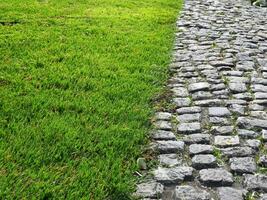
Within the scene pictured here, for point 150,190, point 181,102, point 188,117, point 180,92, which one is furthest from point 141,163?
point 180,92

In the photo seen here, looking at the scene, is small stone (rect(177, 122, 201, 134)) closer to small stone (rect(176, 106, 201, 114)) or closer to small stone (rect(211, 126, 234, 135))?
small stone (rect(211, 126, 234, 135))

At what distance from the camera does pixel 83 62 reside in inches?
254

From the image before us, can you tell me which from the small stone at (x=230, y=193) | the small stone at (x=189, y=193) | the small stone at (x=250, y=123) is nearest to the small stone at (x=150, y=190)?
the small stone at (x=189, y=193)

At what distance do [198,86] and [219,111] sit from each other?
0.88 meters

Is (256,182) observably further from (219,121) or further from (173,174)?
(219,121)

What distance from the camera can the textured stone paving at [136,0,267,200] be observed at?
364cm

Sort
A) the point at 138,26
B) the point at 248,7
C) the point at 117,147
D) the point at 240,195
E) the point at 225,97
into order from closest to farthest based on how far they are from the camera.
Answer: the point at 240,195 → the point at 117,147 → the point at 225,97 → the point at 138,26 → the point at 248,7

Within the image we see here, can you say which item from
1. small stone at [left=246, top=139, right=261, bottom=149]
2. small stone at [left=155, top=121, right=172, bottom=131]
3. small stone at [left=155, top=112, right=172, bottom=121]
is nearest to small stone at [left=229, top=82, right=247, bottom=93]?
small stone at [left=155, top=112, right=172, bottom=121]

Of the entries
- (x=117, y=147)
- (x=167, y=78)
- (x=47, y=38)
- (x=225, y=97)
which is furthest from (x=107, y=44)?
(x=117, y=147)

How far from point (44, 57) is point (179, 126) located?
2622mm

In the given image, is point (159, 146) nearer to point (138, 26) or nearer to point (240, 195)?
point (240, 195)

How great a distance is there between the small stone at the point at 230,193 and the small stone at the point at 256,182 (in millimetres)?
105

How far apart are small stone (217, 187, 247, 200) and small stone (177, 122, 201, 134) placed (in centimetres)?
107

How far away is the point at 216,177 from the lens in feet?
12.2
